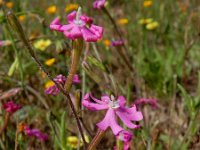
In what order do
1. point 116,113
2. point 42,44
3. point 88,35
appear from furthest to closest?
point 42,44 < point 116,113 < point 88,35

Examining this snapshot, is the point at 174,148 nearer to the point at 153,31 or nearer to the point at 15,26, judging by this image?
the point at 15,26

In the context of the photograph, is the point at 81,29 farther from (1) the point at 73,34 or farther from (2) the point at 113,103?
(2) the point at 113,103

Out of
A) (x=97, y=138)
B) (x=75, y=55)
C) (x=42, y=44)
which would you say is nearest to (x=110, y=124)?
(x=97, y=138)

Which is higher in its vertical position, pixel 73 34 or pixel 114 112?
pixel 73 34

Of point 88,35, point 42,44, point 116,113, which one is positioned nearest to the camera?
point 88,35

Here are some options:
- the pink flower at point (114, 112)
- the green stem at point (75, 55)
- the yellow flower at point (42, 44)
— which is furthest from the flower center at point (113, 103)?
the yellow flower at point (42, 44)

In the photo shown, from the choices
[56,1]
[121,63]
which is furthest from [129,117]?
[56,1]

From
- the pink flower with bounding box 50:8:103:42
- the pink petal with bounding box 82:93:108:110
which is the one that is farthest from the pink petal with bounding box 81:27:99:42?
the pink petal with bounding box 82:93:108:110
